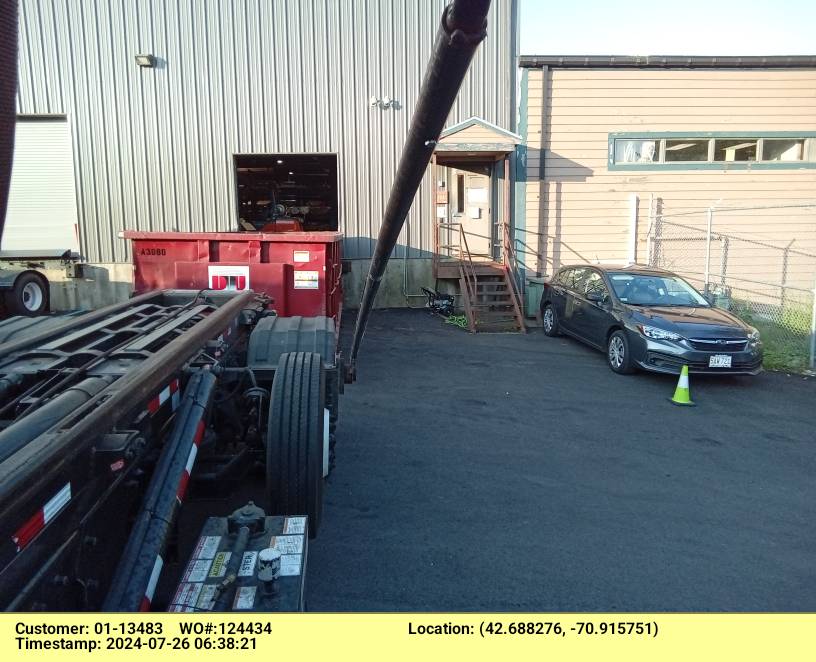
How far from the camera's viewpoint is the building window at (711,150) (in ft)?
44.8

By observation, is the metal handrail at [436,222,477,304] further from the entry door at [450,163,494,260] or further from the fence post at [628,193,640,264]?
the fence post at [628,193,640,264]

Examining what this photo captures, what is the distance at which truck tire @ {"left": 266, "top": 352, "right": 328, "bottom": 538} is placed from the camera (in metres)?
3.47

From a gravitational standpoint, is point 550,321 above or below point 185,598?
below

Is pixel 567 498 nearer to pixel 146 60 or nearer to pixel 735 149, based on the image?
pixel 735 149

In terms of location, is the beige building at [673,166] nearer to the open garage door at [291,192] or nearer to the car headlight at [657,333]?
the car headlight at [657,333]

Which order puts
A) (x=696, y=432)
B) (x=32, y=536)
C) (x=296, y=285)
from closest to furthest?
(x=32, y=536), (x=696, y=432), (x=296, y=285)

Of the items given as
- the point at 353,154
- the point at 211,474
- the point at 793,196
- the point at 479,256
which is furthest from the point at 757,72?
the point at 211,474

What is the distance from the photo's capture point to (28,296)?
35.1 ft

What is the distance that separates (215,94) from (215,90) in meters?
0.09

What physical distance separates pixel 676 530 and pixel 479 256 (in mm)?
10972

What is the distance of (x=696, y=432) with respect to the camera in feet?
20.7

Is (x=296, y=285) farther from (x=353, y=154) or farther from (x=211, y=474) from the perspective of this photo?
(x=353, y=154)

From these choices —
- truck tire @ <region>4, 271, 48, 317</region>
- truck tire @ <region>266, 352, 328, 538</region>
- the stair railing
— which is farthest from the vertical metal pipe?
the stair railing

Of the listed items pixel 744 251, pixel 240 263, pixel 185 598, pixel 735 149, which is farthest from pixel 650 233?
pixel 185 598
